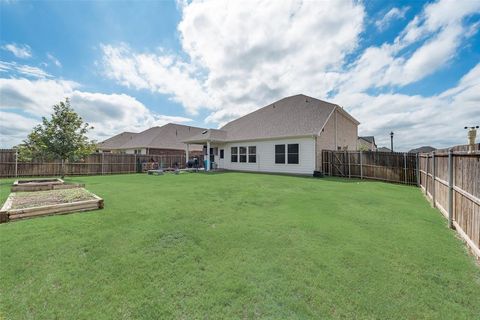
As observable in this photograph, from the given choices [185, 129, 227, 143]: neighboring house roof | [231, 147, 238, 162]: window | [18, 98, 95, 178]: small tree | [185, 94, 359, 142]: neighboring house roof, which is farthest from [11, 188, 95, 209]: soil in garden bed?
[231, 147, 238, 162]: window

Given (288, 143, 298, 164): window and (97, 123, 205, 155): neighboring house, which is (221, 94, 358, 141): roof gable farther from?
(97, 123, 205, 155): neighboring house

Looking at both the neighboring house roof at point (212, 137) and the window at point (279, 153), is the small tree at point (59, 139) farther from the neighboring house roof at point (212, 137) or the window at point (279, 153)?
the window at point (279, 153)

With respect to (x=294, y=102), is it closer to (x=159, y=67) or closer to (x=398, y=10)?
(x=398, y=10)

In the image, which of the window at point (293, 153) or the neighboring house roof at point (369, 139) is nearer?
the window at point (293, 153)

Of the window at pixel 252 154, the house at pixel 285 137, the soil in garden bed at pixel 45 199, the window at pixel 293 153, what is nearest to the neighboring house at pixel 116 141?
the house at pixel 285 137

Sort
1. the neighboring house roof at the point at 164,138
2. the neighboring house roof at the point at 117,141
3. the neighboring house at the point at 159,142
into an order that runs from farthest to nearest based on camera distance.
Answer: the neighboring house roof at the point at 117,141
the neighboring house roof at the point at 164,138
the neighboring house at the point at 159,142

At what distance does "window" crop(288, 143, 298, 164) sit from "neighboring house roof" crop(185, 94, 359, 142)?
924mm

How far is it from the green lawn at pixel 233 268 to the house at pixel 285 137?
10049 millimetres

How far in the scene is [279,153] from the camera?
1619 cm

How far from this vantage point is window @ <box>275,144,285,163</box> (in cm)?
1598

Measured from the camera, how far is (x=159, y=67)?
12859 mm

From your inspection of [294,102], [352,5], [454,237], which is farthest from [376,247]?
[294,102]

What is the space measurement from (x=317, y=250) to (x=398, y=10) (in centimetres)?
1147

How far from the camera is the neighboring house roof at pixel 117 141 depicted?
107ft
